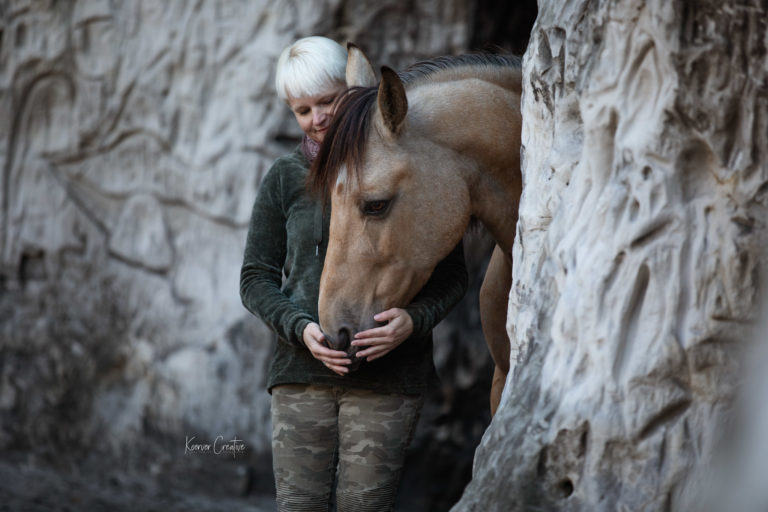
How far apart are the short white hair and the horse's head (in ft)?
0.44

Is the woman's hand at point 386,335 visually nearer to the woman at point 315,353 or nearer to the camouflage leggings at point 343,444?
the woman at point 315,353

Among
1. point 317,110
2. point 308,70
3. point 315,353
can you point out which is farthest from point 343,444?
point 308,70

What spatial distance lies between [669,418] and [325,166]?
1.05 metres

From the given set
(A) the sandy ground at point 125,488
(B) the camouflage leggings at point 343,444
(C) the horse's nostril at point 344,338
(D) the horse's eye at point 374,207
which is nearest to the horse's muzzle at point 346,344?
(C) the horse's nostril at point 344,338

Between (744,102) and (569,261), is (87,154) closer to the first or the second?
(569,261)

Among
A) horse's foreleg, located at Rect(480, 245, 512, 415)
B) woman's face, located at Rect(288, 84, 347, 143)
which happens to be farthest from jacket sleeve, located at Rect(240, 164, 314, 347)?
horse's foreleg, located at Rect(480, 245, 512, 415)

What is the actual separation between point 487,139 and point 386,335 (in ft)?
2.10

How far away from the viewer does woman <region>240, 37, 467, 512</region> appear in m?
2.31

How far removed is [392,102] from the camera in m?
2.27

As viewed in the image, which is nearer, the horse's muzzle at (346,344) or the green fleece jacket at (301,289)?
the horse's muzzle at (346,344)

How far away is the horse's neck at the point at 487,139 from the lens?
2.42 metres

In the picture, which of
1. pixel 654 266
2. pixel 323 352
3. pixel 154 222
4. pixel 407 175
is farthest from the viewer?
pixel 154 222

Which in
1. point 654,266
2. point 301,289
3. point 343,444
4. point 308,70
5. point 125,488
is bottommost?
point 125,488

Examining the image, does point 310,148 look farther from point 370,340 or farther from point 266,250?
point 370,340
